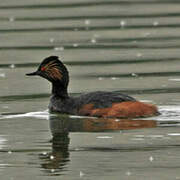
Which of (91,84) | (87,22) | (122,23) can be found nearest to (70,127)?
(91,84)

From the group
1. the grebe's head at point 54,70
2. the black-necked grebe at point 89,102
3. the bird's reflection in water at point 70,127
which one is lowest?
the bird's reflection in water at point 70,127

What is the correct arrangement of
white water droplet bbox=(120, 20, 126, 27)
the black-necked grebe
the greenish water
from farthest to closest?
white water droplet bbox=(120, 20, 126, 27) → the black-necked grebe → the greenish water

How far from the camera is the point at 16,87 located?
714 inches

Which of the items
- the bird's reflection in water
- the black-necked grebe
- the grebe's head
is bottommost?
the bird's reflection in water

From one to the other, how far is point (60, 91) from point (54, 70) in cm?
32

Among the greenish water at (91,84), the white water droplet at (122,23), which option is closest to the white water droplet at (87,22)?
the greenish water at (91,84)

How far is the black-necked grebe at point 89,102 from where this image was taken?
15.2 m

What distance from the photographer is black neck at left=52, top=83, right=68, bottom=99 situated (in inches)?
645

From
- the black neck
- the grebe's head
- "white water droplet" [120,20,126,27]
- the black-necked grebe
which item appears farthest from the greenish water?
the grebe's head

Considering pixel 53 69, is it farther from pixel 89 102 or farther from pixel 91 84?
pixel 91 84

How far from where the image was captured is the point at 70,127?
48.8 feet

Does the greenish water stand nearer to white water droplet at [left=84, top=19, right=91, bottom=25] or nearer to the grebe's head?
white water droplet at [left=84, top=19, right=91, bottom=25]

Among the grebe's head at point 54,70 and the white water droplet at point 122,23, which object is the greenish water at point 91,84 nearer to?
the white water droplet at point 122,23

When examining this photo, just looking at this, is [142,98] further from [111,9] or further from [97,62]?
[111,9]
